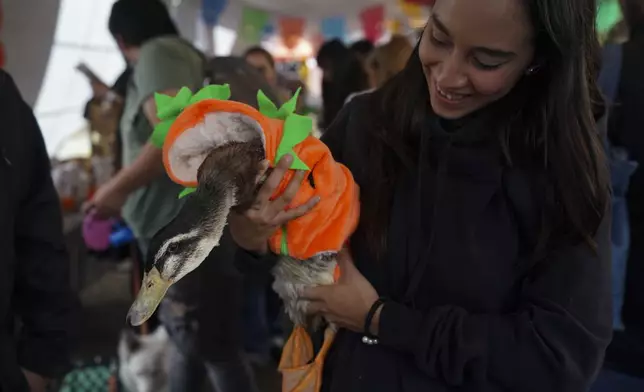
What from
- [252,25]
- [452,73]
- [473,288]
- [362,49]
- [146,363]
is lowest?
[146,363]

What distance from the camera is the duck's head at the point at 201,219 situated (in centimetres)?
63

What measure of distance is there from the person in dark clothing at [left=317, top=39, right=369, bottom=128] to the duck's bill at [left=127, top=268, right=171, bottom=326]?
7.96 ft

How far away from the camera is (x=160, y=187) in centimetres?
145

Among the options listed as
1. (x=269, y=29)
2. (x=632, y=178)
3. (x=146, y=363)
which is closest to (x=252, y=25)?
(x=269, y=29)

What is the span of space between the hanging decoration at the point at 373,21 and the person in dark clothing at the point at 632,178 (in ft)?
16.3

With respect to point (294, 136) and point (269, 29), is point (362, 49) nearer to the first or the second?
point (269, 29)

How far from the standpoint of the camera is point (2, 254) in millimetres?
915

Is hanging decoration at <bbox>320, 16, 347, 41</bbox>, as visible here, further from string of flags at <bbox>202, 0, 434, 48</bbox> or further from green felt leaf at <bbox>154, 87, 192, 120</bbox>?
green felt leaf at <bbox>154, 87, 192, 120</bbox>

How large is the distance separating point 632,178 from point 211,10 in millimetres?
3654

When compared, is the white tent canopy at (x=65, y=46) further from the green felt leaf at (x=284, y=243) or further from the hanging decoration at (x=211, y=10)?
the green felt leaf at (x=284, y=243)

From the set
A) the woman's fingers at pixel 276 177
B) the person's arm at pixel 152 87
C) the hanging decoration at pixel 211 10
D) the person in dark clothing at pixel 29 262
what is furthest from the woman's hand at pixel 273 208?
the hanging decoration at pixel 211 10

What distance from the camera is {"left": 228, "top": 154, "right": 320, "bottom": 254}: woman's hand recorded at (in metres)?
0.70

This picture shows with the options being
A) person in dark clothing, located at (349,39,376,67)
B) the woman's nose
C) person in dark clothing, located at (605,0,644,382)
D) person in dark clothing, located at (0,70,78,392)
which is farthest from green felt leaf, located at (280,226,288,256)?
person in dark clothing, located at (349,39,376,67)

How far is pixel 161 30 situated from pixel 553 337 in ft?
4.36
